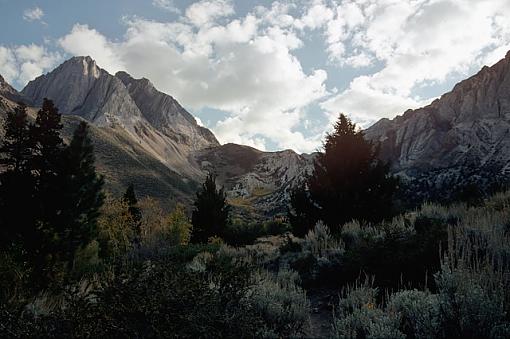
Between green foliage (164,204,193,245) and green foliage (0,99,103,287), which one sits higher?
green foliage (0,99,103,287)

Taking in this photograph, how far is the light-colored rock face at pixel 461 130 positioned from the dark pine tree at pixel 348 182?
244 feet

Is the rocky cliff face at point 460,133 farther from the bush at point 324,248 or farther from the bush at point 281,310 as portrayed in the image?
the bush at point 281,310

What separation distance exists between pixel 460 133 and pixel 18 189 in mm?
117505

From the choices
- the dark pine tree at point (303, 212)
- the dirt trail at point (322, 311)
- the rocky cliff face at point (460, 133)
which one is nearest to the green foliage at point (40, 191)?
the dark pine tree at point (303, 212)

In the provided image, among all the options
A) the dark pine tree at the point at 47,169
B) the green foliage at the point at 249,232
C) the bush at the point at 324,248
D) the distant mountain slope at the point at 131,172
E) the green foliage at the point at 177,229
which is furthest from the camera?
the distant mountain slope at the point at 131,172

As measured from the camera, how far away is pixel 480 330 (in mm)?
4039

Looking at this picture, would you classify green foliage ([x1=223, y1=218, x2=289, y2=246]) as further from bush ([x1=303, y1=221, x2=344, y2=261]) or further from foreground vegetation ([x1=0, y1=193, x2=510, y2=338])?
foreground vegetation ([x1=0, y1=193, x2=510, y2=338])

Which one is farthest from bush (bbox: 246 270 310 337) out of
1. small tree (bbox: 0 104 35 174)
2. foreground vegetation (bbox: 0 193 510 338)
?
small tree (bbox: 0 104 35 174)

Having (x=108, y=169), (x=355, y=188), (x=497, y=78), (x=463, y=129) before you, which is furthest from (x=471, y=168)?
(x=108, y=169)

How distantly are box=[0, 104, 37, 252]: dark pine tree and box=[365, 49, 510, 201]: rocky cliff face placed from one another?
7762cm

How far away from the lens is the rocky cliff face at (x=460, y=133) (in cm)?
9188

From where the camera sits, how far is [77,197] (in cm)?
2142

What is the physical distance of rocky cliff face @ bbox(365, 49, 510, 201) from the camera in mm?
91881

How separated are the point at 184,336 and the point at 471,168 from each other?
92.4m
